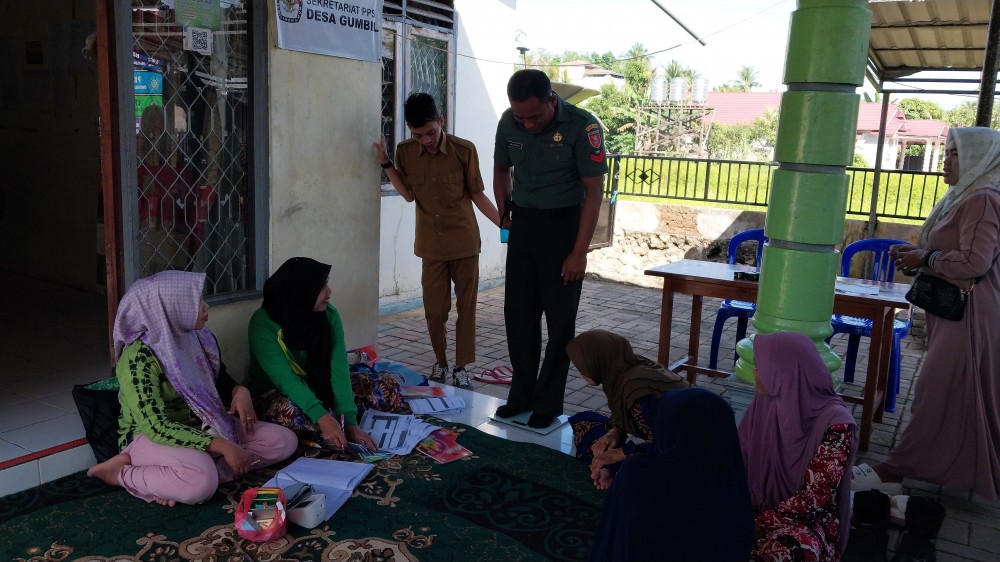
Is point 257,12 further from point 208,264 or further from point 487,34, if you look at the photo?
point 487,34

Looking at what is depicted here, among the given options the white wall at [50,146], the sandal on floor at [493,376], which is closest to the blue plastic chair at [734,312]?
the sandal on floor at [493,376]

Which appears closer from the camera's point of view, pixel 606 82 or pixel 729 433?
pixel 729 433

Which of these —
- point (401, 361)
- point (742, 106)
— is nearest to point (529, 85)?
point (401, 361)

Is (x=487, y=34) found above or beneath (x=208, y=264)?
above

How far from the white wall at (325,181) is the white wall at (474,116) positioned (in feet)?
5.66

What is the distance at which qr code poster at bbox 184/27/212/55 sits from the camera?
3562 mm

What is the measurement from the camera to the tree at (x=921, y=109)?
3350 cm

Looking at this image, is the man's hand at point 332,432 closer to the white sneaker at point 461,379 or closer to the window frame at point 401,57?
the white sneaker at point 461,379

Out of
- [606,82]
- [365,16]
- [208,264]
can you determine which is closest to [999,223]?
[365,16]

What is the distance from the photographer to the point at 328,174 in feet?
13.9

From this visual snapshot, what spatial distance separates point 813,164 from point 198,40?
9.18 feet

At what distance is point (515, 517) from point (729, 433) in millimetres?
1232

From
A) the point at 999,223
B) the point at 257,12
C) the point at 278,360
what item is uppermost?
the point at 257,12

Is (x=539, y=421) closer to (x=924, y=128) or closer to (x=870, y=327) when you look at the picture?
(x=870, y=327)
